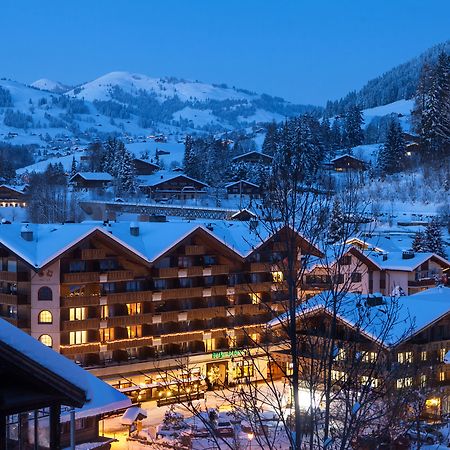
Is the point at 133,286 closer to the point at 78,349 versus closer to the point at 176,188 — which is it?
the point at 78,349

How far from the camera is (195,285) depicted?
36.6m

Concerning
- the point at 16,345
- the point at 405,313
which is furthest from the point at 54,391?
the point at 405,313

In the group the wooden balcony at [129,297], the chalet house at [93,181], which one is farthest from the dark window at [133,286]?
the chalet house at [93,181]

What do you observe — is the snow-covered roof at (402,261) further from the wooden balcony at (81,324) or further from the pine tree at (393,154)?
the pine tree at (393,154)

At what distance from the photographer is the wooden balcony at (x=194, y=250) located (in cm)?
3600

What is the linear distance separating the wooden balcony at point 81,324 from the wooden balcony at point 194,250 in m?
5.56

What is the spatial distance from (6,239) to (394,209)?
4001 cm

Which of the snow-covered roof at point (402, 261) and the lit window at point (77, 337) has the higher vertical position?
the snow-covered roof at point (402, 261)

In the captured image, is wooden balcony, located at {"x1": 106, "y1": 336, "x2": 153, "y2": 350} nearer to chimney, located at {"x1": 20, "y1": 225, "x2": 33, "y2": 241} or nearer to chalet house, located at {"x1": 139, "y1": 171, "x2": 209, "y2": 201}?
chimney, located at {"x1": 20, "y1": 225, "x2": 33, "y2": 241}

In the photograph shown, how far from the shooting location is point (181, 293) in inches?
1406

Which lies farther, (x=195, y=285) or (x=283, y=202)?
(x=195, y=285)

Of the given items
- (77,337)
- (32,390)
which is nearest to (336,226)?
(32,390)

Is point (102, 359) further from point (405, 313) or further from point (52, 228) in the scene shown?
point (405, 313)

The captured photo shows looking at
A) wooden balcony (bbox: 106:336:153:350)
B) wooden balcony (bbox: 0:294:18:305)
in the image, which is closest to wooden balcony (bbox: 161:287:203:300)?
wooden balcony (bbox: 106:336:153:350)
